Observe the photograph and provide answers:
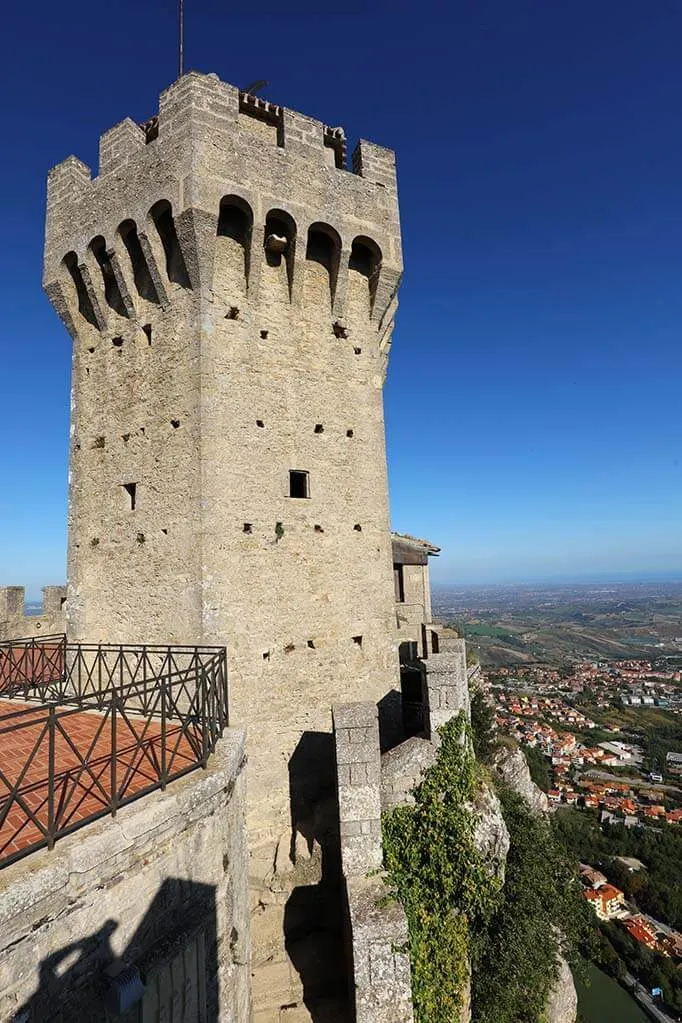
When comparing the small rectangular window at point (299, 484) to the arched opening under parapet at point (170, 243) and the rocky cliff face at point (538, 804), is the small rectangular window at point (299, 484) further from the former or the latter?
the rocky cliff face at point (538, 804)

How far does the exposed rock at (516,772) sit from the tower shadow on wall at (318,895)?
5374mm

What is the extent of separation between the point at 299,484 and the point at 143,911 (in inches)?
266

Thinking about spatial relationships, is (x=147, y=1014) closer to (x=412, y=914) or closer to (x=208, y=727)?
(x=208, y=727)

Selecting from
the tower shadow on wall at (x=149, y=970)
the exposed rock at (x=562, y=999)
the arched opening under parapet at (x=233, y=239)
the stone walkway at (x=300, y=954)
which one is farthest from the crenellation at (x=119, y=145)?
the exposed rock at (x=562, y=999)

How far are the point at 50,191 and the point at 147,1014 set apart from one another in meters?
12.7

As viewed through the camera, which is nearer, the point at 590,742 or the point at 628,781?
the point at 628,781

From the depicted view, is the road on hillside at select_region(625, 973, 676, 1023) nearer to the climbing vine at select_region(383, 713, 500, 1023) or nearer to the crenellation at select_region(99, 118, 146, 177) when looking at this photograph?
the climbing vine at select_region(383, 713, 500, 1023)

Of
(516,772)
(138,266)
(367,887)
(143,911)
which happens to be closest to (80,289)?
(138,266)

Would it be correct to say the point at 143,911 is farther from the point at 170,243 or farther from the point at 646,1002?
the point at 646,1002

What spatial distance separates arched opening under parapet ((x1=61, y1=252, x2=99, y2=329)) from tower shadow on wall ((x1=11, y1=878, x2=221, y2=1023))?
960 centimetres

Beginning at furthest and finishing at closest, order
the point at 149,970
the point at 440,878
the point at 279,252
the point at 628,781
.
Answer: the point at 628,781
the point at 279,252
the point at 440,878
the point at 149,970

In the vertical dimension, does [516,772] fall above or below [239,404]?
below

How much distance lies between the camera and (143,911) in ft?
13.9

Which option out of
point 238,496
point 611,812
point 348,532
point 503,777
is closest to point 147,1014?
point 238,496
